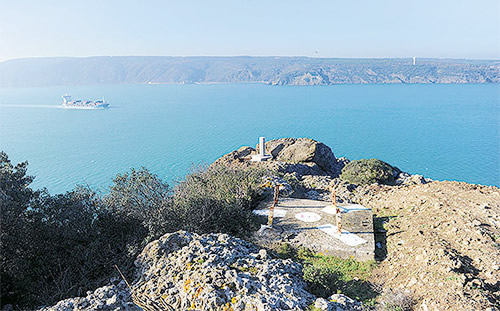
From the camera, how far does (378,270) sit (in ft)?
Result: 24.7

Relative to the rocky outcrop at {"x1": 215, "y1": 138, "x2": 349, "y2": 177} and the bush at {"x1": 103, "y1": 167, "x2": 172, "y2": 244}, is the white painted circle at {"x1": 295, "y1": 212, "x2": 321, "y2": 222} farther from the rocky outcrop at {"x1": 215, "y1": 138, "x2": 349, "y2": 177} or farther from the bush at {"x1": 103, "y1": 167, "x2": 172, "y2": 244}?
the rocky outcrop at {"x1": 215, "y1": 138, "x2": 349, "y2": 177}

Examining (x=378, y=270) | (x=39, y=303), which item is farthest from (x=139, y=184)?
(x=378, y=270)

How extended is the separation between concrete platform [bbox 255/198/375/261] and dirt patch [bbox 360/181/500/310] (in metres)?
0.46

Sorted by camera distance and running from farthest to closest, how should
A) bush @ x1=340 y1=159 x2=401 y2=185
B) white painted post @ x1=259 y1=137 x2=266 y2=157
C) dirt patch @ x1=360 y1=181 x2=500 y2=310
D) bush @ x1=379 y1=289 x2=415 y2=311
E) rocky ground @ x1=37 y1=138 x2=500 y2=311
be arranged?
white painted post @ x1=259 y1=137 x2=266 y2=157
bush @ x1=340 y1=159 x2=401 y2=185
dirt patch @ x1=360 y1=181 x2=500 y2=310
bush @ x1=379 y1=289 x2=415 y2=311
rocky ground @ x1=37 y1=138 x2=500 y2=311

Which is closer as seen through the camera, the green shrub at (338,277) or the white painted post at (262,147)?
the green shrub at (338,277)

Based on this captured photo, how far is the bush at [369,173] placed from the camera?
744 inches

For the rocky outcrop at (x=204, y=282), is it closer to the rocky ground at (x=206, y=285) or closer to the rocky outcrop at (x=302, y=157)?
the rocky ground at (x=206, y=285)

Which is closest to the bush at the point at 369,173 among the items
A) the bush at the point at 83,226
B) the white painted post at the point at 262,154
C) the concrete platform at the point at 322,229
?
the white painted post at the point at 262,154

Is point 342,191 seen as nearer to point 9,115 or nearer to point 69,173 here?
point 69,173

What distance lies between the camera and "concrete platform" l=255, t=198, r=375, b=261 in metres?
8.20

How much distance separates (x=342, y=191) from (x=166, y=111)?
262ft

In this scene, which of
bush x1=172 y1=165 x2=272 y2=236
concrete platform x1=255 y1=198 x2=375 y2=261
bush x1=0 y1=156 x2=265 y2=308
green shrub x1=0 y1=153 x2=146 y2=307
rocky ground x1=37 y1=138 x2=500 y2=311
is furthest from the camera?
bush x1=172 y1=165 x2=272 y2=236

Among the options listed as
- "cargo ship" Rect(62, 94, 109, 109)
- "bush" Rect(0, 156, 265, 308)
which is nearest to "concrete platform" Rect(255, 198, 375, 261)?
"bush" Rect(0, 156, 265, 308)

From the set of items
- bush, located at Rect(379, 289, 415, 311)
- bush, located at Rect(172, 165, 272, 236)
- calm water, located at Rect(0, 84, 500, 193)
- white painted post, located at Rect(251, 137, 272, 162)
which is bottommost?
calm water, located at Rect(0, 84, 500, 193)
